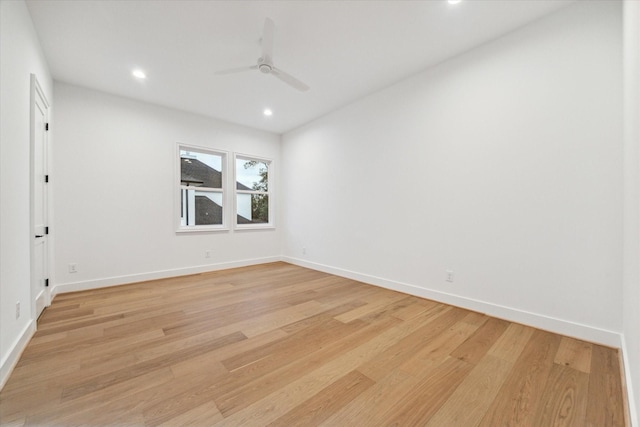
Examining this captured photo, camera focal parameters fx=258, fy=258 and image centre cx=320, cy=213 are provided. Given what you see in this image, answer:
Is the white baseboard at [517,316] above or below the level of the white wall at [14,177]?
below

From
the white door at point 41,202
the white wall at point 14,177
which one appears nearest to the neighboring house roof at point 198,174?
the white door at point 41,202

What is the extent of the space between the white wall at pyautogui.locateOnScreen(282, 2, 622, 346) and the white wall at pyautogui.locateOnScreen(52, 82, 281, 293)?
9.81 feet

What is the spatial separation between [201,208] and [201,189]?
37 centimetres

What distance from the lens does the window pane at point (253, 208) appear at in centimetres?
530

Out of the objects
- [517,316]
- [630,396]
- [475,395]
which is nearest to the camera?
[630,396]

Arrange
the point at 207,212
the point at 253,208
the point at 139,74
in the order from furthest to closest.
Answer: the point at 253,208 < the point at 207,212 < the point at 139,74

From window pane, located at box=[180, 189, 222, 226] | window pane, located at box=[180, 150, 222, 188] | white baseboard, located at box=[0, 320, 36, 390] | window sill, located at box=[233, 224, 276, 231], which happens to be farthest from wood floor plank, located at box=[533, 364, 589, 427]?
window pane, located at box=[180, 150, 222, 188]

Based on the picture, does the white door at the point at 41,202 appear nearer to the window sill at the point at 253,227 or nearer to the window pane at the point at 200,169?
the window pane at the point at 200,169

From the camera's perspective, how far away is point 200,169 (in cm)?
479

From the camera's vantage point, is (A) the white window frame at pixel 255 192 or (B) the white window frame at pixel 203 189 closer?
(B) the white window frame at pixel 203 189

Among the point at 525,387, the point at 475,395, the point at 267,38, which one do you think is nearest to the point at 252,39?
the point at 267,38

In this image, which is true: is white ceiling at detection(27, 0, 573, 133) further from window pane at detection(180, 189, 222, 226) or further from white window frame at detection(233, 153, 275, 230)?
window pane at detection(180, 189, 222, 226)

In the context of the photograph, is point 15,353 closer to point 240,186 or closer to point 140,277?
point 140,277

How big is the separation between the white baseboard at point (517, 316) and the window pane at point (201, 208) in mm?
3112
